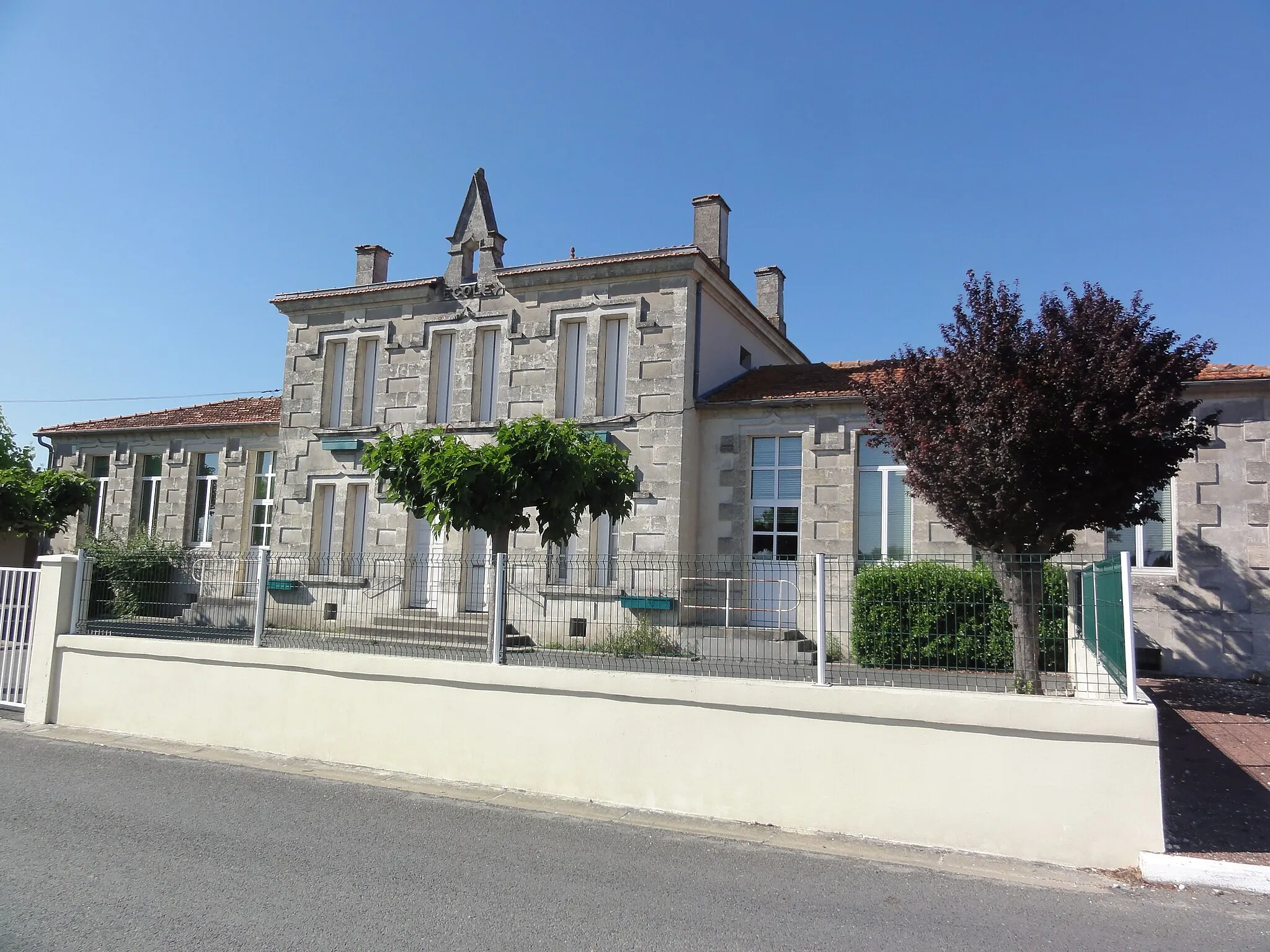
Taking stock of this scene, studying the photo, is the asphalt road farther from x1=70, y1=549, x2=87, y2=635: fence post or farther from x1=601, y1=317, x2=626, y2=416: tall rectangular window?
x1=601, y1=317, x2=626, y2=416: tall rectangular window

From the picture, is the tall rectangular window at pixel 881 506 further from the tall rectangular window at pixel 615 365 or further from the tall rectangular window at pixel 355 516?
the tall rectangular window at pixel 355 516

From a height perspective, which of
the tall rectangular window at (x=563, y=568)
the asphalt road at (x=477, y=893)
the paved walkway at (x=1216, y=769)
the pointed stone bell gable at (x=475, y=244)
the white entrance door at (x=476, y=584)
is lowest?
the asphalt road at (x=477, y=893)

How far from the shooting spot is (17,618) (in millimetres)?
10016

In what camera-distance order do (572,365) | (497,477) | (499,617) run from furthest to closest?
(572,365) < (497,477) < (499,617)

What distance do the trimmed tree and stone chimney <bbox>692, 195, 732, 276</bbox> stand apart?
894 cm

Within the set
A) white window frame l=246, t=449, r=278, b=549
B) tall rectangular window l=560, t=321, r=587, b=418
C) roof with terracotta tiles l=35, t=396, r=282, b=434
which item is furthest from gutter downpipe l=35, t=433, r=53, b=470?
tall rectangular window l=560, t=321, r=587, b=418

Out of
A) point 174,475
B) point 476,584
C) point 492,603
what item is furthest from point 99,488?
point 492,603

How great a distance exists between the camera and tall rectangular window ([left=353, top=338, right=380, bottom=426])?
18609 millimetres

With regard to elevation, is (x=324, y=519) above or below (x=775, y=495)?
below

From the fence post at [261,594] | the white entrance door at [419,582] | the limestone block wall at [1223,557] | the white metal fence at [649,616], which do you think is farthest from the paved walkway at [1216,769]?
the fence post at [261,594]

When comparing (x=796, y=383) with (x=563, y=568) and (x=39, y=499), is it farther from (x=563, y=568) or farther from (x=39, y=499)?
(x=39, y=499)

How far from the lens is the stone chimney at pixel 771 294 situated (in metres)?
21.0

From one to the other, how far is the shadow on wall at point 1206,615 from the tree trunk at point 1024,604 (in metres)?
7.22

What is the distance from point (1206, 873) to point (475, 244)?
1589 cm
